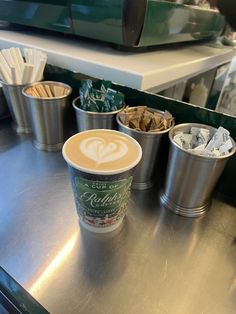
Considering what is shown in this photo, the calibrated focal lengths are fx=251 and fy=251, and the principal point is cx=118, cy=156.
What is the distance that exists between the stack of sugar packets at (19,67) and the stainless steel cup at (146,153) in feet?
0.86

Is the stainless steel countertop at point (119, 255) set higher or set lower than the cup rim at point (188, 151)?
lower

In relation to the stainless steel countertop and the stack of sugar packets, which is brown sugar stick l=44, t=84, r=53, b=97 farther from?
the stainless steel countertop

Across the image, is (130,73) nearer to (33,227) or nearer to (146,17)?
(146,17)

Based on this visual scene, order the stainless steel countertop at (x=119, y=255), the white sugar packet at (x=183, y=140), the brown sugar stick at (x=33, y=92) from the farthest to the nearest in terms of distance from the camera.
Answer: the brown sugar stick at (x=33, y=92) < the white sugar packet at (x=183, y=140) < the stainless steel countertop at (x=119, y=255)

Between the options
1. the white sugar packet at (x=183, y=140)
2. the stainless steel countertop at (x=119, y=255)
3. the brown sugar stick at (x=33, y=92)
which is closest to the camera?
the stainless steel countertop at (x=119, y=255)

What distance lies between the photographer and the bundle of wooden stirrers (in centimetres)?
58

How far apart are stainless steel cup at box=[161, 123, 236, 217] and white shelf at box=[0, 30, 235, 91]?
17 cm

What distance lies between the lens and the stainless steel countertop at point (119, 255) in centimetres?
34

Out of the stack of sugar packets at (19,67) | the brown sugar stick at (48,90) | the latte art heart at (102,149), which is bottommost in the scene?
the brown sugar stick at (48,90)

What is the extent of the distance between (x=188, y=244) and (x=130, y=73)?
1.22 ft

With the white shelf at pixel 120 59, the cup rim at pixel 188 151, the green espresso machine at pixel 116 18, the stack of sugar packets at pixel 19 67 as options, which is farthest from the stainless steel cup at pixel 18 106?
the cup rim at pixel 188 151

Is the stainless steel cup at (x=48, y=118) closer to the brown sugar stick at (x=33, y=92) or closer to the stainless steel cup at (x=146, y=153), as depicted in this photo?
the brown sugar stick at (x=33, y=92)

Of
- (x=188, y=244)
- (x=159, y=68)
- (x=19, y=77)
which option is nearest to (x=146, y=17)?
(x=159, y=68)

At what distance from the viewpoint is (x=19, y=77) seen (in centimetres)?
60
